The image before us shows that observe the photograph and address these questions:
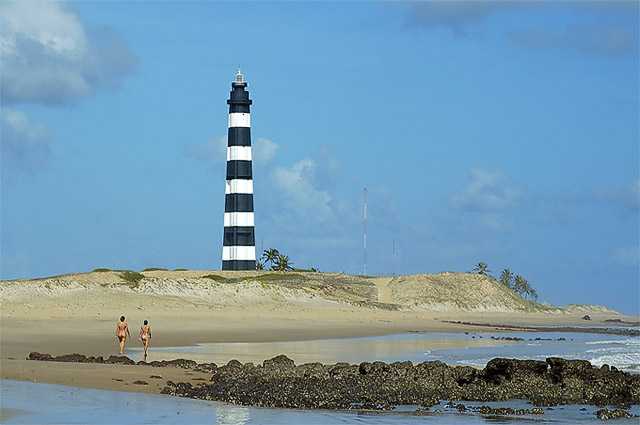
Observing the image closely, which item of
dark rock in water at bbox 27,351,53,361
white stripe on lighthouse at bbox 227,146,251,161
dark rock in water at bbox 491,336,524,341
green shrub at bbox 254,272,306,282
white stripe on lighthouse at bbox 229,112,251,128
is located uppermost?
white stripe on lighthouse at bbox 229,112,251,128

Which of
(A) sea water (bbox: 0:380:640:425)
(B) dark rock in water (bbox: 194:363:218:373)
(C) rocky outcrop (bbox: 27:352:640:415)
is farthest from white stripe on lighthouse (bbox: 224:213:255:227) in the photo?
(A) sea water (bbox: 0:380:640:425)

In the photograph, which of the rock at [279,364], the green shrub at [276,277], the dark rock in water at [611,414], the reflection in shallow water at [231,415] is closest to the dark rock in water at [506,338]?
the rock at [279,364]

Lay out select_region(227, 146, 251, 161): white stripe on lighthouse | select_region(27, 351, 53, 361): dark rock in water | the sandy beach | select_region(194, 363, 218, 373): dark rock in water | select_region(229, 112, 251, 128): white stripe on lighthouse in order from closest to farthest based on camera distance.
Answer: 1. select_region(194, 363, 218, 373): dark rock in water
2. select_region(27, 351, 53, 361): dark rock in water
3. the sandy beach
4. select_region(227, 146, 251, 161): white stripe on lighthouse
5. select_region(229, 112, 251, 128): white stripe on lighthouse

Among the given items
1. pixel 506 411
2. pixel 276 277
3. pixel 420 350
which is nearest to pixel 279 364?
pixel 506 411

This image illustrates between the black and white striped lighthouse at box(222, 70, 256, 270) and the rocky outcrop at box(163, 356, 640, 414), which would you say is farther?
the black and white striped lighthouse at box(222, 70, 256, 270)

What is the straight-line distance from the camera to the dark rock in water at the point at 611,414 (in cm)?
2175

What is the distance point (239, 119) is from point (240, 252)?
29.0 feet

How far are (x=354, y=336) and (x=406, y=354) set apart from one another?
11.5m

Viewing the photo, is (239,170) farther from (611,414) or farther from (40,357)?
(611,414)

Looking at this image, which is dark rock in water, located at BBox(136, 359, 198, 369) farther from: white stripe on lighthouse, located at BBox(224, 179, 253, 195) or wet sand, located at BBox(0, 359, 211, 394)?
white stripe on lighthouse, located at BBox(224, 179, 253, 195)

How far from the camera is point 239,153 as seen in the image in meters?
77.8

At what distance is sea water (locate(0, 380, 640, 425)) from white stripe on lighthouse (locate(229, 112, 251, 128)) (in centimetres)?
5588

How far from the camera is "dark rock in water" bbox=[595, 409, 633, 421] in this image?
2175 cm

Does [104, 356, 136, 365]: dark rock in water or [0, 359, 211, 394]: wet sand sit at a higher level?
[104, 356, 136, 365]: dark rock in water
